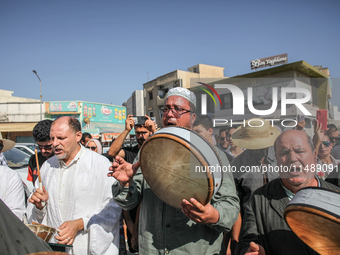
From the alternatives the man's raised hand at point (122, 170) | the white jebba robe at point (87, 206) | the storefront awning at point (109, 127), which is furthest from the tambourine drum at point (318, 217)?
the storefront awning at point (109, 127)

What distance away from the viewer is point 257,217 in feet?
5.49

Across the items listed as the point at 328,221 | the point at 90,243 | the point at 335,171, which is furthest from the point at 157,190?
the point at 335,171

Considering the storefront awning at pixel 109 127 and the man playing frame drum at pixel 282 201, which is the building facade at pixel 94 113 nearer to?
the storefront awning at pixel 109 127

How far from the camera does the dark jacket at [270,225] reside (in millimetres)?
1521

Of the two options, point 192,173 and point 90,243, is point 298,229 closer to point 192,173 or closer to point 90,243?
point 192,173

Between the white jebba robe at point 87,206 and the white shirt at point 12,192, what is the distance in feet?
0.40

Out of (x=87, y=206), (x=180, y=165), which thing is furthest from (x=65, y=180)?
(x=180, y=165)

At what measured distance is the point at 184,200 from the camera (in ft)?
4.32

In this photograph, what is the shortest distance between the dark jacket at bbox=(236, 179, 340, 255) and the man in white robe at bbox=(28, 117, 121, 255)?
1300mm

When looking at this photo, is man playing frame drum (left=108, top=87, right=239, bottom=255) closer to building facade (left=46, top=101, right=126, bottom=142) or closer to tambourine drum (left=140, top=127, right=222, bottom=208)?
tambourine drum (left=140, top=127, right=222, bottom=208)

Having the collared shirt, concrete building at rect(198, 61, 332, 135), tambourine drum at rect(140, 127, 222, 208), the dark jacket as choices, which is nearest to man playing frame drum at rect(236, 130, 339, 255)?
the dark jacket

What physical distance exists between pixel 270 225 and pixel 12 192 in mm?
2512

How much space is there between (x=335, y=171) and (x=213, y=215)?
1.22 meters

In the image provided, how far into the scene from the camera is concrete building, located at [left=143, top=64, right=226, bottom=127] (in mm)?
29000
